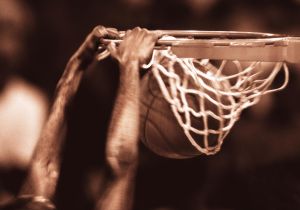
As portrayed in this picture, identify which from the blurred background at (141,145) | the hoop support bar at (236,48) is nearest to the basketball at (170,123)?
the hoop support bar at (236,48)

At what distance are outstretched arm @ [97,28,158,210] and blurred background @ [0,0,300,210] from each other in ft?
3.13

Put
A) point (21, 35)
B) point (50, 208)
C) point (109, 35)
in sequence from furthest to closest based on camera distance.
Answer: point (21, 35) → point (109, 35) → point (50, 208)

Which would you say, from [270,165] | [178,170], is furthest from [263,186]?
[178,170]

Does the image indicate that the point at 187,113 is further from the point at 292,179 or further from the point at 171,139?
the point at 292,179

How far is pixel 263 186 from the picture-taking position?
2.33m

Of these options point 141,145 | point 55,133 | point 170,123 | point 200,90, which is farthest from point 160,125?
point 141,145

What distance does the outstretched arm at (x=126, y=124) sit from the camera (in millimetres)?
1146

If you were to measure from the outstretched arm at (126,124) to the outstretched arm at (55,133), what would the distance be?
110 mm

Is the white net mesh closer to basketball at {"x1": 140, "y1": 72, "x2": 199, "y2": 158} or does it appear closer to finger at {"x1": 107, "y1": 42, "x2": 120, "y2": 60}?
basketball at {"x1": 140, "y1": 72, "x2": 199, "y2": 158}

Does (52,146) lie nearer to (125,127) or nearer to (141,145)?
(125,127)

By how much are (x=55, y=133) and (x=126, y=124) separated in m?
0.26

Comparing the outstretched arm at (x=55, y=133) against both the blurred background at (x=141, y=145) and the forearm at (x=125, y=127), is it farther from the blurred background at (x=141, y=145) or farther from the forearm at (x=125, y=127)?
the blurred background at (x=141, y=145)

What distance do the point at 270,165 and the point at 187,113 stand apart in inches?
39.6

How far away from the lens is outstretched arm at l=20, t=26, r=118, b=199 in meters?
1.31
